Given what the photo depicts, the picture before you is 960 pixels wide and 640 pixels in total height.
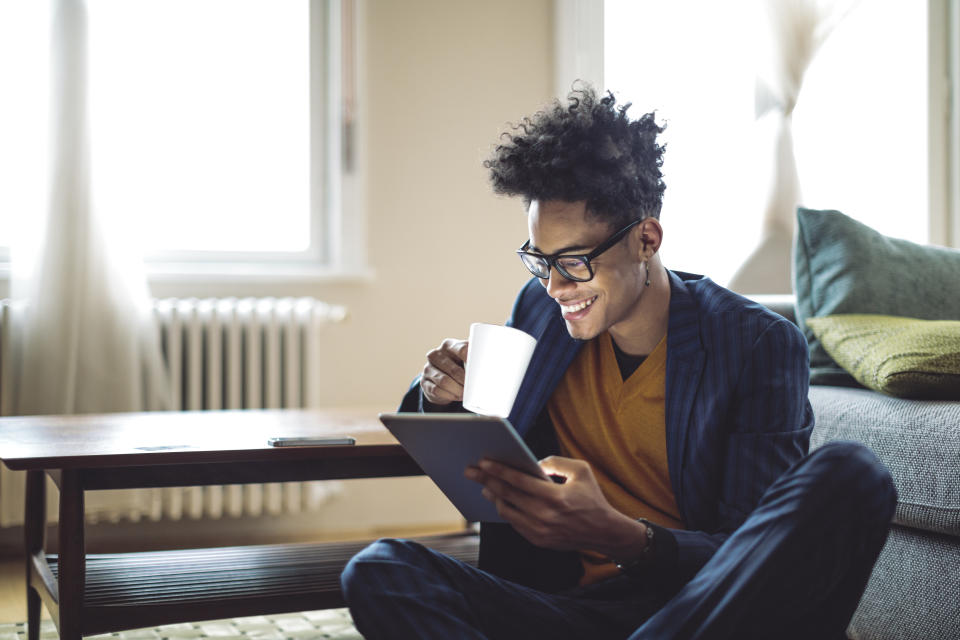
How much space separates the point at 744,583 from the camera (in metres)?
0.98

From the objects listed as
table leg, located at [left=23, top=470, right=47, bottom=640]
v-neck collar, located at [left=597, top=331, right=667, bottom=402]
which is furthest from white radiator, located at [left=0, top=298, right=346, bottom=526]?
v-neck collar, located at [left=597, top=331, right=667, bottom=402]

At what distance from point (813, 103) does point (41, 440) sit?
296cm

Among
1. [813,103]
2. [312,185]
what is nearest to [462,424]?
[312,185]

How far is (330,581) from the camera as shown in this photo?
5.09 feet

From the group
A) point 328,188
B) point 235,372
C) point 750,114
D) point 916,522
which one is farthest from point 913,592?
point 750,114

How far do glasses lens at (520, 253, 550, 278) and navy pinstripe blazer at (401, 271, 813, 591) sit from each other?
0.63 feet

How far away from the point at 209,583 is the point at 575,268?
829 mm

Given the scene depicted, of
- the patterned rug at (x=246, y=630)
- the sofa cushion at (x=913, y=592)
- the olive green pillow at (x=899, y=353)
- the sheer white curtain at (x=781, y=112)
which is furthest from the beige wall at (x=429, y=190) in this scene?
the sofa cushion at (x=913, y=592)

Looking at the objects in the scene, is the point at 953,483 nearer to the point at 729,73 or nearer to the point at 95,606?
the point at 95,606

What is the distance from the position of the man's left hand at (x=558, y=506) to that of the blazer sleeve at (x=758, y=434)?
0.09m

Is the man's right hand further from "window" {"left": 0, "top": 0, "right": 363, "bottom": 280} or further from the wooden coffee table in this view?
"window" {"left": 0, "top": 0, "right": 363, "bottom": 280}

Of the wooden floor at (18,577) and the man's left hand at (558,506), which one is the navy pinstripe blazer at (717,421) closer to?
the man's left hand at (558,506)

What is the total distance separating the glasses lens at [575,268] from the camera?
1.22 m

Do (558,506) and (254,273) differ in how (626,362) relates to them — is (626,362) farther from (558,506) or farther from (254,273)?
(254,273)
